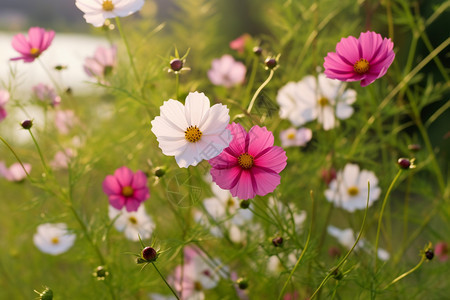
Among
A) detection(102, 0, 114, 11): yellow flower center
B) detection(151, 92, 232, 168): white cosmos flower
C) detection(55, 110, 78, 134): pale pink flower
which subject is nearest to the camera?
detection(151, 92, 232, 168): white cosmos flower

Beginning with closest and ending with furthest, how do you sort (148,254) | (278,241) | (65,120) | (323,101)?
(148,254), (278,241), (323,101), (65,120)

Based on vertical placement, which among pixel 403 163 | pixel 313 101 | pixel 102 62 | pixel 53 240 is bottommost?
pixel 403 163

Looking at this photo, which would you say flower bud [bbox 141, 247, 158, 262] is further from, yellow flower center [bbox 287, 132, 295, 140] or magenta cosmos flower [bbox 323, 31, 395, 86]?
yellow flower center [bbox 287, 132, 295, 140]

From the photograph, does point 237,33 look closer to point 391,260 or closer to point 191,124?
point 391,260

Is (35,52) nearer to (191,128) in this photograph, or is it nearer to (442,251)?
(191,128)

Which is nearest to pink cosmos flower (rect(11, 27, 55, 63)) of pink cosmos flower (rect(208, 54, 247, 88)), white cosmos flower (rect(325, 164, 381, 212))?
pink cosmos flower (rect(208, 54, 247, 88))

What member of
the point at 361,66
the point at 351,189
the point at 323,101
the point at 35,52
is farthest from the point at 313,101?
the point at 35,52

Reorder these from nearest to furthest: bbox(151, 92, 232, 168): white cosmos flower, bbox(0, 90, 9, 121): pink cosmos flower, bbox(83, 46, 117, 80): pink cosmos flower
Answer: bbox(151, 92, 232, 168): white cosmos flower
bbox(0, 90, 9, 121): pink cosmos flower
bbox(83, 46, 117, 80): pink cosmos flower

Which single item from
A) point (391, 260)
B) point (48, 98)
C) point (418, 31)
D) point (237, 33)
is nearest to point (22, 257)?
point (48, 98)

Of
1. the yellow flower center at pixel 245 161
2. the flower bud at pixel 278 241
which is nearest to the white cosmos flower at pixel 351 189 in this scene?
the flower bud at pixel 278 241
